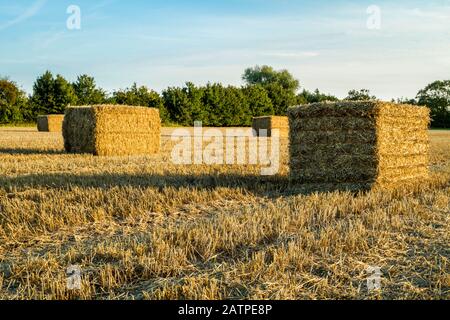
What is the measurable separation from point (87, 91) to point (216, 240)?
51199mm

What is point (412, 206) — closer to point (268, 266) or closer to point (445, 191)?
point (445, 191)

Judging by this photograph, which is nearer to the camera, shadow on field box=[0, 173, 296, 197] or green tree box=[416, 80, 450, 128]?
shadow on field box=[0, 173, 296, 197]

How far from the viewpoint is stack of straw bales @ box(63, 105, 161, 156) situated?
14.7 meters

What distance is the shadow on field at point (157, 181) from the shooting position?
8.23 metres

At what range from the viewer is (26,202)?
661 cm

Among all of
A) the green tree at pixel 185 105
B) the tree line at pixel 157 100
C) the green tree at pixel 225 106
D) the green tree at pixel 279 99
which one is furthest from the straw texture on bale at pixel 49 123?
the green tree at pixel 279 99

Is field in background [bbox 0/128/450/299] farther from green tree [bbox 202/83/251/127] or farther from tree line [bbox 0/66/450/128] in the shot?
green tree [bbox 202/83/251/127]

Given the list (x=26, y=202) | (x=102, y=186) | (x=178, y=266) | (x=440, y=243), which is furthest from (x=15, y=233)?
(x=440, y=243)

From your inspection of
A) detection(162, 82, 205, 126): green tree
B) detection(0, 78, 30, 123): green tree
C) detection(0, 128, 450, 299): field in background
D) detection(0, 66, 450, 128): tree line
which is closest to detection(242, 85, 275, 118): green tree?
detection(0, 66, 450, 128): tree line

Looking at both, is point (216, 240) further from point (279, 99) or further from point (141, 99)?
point (279, 99)

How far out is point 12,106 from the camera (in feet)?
165

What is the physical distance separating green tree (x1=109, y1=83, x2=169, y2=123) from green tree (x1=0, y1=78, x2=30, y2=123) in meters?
9.51

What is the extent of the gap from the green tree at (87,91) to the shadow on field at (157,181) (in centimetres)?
4465
